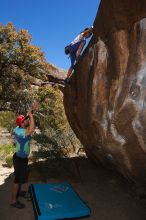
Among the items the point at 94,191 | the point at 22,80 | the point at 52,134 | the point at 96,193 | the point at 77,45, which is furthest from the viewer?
the point at 22,80

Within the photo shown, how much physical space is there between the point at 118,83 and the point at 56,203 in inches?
112

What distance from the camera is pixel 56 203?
726 centimetres

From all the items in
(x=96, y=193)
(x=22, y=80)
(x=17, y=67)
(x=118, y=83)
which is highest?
(x=17, y=67)

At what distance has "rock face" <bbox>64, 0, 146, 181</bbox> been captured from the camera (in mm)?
6484

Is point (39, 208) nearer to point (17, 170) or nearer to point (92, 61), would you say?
point (17, 170)

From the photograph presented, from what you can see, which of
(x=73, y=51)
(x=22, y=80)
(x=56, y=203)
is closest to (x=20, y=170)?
(x=56, y=203)

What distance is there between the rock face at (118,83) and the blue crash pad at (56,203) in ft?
4.74

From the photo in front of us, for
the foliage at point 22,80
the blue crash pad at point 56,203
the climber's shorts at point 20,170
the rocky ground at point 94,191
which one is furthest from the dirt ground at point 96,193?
the foliage at point 22,80

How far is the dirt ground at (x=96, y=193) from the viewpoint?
289 inches

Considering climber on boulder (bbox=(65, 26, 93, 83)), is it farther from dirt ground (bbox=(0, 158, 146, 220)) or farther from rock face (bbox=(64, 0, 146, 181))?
dirt ground (bbox=(0, 158, 146, 220))

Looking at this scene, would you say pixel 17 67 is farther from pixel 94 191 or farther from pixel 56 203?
pixel 56 203

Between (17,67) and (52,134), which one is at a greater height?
(17,67)

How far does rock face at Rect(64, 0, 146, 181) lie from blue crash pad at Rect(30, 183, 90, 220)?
1.45m

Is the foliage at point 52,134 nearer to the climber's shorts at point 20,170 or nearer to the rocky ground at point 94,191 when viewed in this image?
the rocky ground at point 94,191
